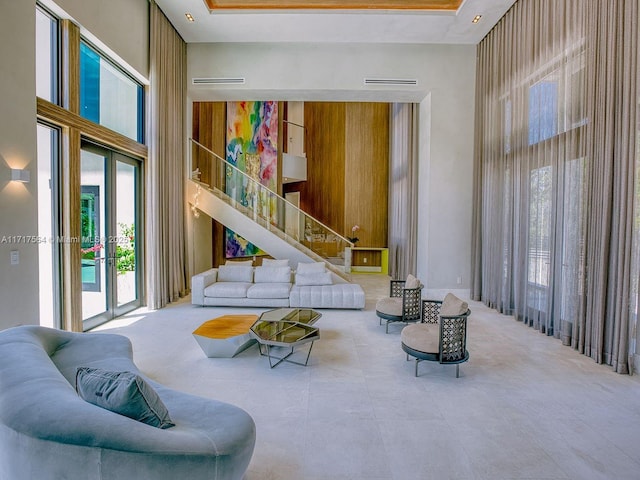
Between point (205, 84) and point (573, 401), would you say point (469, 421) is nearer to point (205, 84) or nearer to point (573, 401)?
point (573, 401)

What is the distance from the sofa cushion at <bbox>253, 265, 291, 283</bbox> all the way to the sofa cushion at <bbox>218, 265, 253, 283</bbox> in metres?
0.15

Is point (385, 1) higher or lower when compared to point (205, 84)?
higher

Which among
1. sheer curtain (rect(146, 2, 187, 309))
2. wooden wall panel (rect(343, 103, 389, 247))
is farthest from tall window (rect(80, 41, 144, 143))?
wooden wall panel (rect(343, 103, 389, 247))

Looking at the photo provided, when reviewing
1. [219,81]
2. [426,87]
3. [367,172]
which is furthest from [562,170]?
[367,172]

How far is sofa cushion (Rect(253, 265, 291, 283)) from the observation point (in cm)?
754

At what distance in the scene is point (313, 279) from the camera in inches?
298

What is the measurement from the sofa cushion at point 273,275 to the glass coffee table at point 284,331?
2062 millimetres

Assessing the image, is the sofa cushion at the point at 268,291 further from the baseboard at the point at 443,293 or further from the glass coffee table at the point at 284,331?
the baseboard at the point at 443,293

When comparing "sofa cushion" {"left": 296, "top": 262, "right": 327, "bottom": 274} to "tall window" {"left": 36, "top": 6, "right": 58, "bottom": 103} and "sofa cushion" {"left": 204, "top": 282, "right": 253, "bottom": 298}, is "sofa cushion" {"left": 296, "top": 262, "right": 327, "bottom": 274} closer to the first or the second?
"sofa cushion" {"left": 204, "top": 282, "right": 253, "bottom": 298}

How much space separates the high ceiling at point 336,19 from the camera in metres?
6.90

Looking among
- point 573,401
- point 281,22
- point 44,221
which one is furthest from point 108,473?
point 281,22

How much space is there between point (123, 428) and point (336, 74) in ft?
26.5

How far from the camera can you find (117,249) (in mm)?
6484

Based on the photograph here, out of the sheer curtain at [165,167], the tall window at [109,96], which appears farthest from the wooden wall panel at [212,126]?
the tall window at [109,96]
